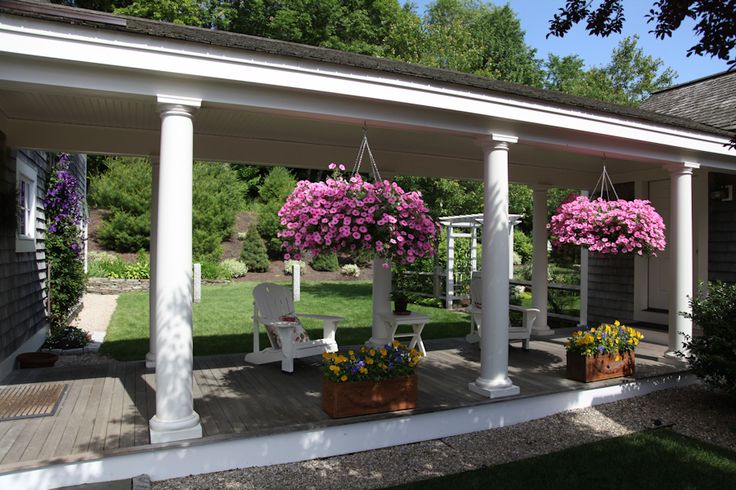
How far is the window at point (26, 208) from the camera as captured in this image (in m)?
6.14

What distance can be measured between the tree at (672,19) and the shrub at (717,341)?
3.24 metres

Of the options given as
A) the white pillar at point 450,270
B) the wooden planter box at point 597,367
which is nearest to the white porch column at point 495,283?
the wooden planter box at point 597,367

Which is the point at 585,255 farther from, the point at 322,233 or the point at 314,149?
the point at 322,233

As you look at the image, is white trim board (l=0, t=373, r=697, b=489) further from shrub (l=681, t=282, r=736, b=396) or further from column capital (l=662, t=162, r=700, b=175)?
column capital (l=662, t=162, r=700, b=175)

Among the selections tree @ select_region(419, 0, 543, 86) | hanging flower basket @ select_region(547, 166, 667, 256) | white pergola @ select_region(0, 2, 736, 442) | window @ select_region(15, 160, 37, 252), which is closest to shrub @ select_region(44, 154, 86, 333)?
window @ select_region(15, 160, 37, 252)

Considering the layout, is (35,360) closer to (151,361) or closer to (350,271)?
(151,361)

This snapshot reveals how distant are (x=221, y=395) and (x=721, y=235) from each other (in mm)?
6915

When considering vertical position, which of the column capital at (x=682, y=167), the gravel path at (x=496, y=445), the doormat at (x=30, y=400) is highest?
the column capital at (x=682, y=167)

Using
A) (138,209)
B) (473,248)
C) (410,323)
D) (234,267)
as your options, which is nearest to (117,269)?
(138,209)

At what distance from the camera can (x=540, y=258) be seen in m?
8.15

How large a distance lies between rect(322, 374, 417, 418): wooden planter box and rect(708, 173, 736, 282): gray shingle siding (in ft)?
18.1

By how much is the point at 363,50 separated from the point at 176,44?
1871 cm

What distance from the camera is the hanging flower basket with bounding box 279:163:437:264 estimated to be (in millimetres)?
3689

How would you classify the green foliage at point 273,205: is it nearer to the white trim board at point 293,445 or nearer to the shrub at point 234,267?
the shrub at point 234,267
